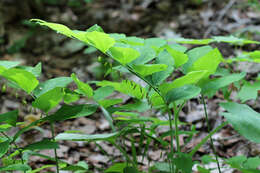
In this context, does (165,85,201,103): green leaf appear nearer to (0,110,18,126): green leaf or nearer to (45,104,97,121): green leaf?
(45,104,97,121): green leaf

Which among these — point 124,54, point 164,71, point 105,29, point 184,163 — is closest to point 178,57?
point 164,71

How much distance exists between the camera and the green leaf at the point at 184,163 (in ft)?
3.11

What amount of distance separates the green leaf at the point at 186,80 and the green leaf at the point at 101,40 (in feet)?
0.69

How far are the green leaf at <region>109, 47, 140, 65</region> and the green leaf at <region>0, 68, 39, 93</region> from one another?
0.26 m

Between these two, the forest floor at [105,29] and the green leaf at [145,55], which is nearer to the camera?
the green leaf at [145,55]

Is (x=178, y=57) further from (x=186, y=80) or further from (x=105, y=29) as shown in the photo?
(x=105, y=29)

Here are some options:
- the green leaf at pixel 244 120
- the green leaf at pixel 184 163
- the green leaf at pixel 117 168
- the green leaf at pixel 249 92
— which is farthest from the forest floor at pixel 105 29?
the green leaf at pixel 244 120

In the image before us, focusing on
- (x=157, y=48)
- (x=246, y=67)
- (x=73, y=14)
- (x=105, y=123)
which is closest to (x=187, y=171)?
(x=157, y=48)

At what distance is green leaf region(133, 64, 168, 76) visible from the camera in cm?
86

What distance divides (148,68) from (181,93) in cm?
13

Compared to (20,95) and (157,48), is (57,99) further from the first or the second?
(20,95)

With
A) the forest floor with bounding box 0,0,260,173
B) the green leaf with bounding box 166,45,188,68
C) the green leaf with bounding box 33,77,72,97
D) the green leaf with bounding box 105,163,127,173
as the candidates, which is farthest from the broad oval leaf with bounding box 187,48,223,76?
the forest floor with bounding box 0,0,260,173

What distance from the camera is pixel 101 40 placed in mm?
813

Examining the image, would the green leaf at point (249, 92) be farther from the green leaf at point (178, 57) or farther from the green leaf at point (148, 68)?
the green leaf at point (148, 68)
